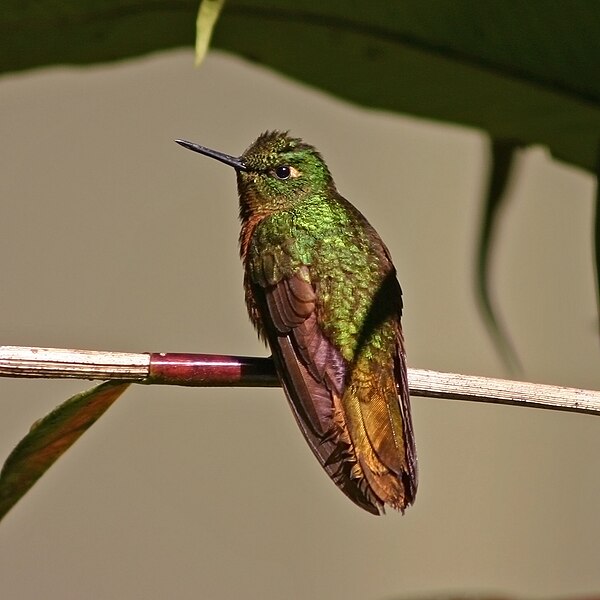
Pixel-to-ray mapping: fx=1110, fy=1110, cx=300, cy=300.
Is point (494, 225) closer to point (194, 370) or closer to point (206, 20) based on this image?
point (194, 370)

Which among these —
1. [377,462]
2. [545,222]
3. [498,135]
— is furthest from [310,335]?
[545,222]

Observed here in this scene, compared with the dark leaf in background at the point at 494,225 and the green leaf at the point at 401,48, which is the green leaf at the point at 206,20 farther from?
the dark leaf in background at the point at 494,225

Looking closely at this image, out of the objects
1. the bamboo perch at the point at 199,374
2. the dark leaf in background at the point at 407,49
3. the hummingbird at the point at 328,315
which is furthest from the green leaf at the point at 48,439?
the dark leaf in background at the point at 407,49

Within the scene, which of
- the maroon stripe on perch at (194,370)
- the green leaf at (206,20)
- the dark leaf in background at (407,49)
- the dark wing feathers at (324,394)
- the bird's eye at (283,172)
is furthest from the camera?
the bird's eye at (283,172)

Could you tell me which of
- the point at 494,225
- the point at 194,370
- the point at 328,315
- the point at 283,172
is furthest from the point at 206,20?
the point at 283,172

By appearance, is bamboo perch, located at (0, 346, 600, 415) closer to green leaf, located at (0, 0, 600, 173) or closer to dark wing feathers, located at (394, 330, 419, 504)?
dark wing feathers, located at (394, 330, 419, 504)

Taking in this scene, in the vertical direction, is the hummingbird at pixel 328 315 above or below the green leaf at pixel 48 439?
above

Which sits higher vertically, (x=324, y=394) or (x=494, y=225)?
(x=494, y=225)
